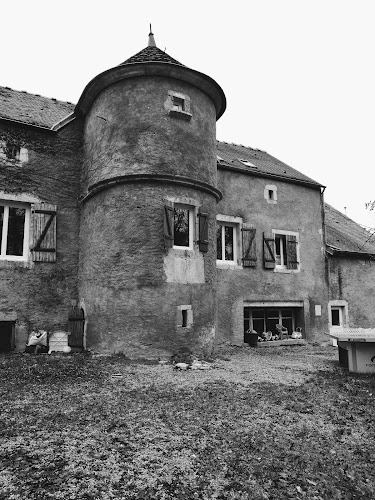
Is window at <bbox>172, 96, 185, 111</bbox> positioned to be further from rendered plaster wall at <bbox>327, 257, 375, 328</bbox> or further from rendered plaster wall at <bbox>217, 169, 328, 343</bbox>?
rendered plaster wall at <bbox>327, 257, 375, 328</bbox>

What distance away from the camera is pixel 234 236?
13.6 metres

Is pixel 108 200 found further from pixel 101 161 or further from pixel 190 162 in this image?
pixel 190 162

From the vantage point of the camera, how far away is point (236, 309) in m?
12.9

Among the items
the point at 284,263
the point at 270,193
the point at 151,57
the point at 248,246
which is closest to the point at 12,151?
the point at 151,57

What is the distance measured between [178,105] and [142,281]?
4.94m

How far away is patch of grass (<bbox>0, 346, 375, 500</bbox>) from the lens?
342 cm

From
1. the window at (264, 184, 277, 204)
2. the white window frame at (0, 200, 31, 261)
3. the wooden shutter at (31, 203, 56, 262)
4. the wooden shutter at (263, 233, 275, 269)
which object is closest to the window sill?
the wooden shutter at (263, 233, 275, 269)

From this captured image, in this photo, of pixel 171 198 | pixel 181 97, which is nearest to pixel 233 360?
pixel 171 198

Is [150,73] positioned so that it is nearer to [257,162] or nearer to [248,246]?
[248,246]

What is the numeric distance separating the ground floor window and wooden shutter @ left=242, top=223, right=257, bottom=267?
5.43ft

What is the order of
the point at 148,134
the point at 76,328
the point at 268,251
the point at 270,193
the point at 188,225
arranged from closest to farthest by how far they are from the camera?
the point at 148,134, the point at 188,225, the point at 76,328, the point at 268,251, the point at 270,193

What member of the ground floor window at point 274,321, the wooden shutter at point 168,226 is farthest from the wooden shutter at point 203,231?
the ground floor window at point 274,321

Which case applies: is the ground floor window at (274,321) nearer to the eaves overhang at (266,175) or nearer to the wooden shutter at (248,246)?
the wooden shutter at (248,246)

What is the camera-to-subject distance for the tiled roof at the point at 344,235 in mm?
16359
